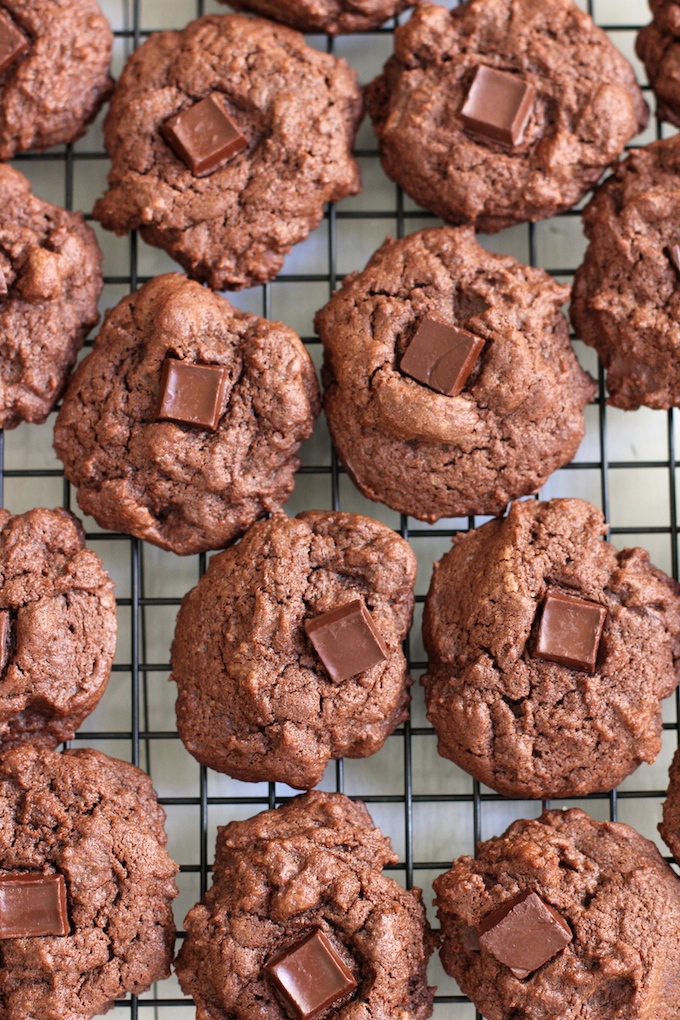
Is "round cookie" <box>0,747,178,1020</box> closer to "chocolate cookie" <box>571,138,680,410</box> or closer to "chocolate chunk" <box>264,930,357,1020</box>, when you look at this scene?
"chocolate chunk" <box>264,930,357,1020</box>

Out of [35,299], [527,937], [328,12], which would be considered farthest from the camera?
[328,12]

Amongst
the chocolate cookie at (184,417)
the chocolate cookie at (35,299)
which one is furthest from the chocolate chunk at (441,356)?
the chocolate cookie at (35,299)

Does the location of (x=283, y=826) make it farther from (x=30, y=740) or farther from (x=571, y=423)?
→ (x=571, y=423)

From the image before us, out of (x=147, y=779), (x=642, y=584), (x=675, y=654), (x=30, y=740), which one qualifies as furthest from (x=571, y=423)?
(x=30, y=740)

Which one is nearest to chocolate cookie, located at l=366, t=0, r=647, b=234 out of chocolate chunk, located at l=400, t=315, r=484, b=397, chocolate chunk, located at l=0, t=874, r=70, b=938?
chocolate chunk, located at l=400, t=315, r=484, b=397

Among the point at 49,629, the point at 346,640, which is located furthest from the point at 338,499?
the point at 49,629

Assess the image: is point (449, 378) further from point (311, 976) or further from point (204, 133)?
point (311, 976)
